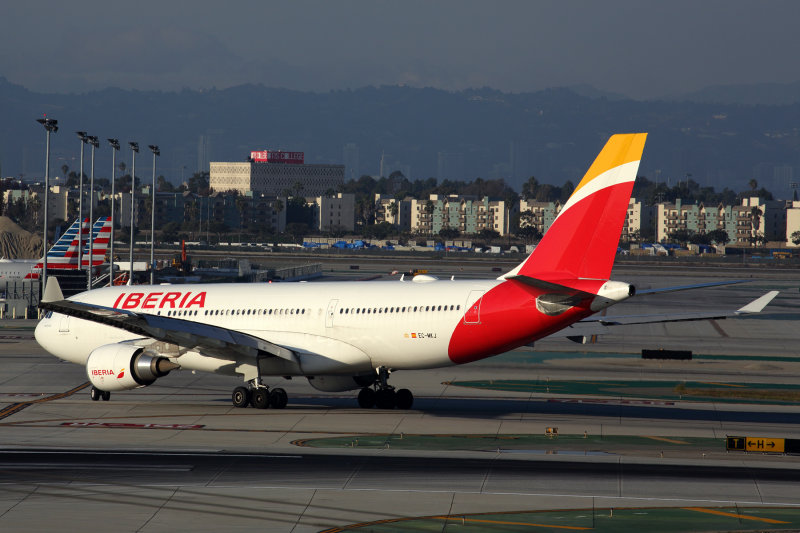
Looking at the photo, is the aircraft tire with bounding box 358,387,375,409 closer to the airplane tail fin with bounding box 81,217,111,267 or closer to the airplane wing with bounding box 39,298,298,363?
the airplane wing with bounding box 39,298,298,363

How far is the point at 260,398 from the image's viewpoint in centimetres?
3484

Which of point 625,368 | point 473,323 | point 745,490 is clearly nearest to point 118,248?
point 625,368

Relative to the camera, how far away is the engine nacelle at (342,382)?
3541 cm

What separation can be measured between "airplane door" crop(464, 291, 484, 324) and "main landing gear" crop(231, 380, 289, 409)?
7364 mm

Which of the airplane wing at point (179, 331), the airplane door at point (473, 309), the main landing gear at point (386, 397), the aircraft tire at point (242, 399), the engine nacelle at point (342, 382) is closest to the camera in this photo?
the airplane wing at point (179, 331)

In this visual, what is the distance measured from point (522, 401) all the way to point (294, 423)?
9.56m

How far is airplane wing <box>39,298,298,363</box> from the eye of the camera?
31.4m

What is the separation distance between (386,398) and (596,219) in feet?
33.1

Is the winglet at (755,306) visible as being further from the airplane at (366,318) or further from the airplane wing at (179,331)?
the airplane wing at (179,331)

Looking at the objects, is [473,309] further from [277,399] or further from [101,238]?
[101,238]

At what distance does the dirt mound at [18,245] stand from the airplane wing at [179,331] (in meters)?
99.0

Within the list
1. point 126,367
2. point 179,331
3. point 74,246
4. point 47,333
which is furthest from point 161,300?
point 74,246

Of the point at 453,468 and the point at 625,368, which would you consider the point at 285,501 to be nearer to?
the point at 453,468

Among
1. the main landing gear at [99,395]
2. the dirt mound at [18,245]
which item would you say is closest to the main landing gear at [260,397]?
the main landing gear at [99,395]
